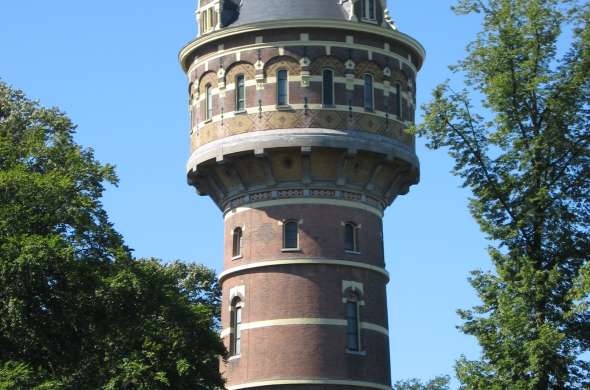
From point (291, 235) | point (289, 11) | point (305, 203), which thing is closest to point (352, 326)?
point (291, 235)

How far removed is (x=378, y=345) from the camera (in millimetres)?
44969

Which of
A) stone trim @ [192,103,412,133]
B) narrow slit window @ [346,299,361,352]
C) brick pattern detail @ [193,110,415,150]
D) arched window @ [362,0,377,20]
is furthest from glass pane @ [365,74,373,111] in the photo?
narrow slit window @ [346,299,361,352]

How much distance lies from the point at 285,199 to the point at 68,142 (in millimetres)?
9602

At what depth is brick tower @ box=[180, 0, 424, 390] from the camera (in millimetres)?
43938

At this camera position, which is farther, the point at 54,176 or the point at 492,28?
the point at 54,176

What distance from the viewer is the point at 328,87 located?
150 ft

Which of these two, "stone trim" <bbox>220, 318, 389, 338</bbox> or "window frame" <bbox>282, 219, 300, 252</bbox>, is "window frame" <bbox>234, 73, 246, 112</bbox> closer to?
"window frame" <bbox>282, 219, 300, 252</bbox>

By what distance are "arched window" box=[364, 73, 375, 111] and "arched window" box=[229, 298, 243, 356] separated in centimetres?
854

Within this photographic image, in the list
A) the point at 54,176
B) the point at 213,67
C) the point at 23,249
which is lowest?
the point at 23,249

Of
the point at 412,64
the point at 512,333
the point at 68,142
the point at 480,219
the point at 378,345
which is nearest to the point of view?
the point at 512,333

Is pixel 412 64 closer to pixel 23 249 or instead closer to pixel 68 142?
pixel 68 142

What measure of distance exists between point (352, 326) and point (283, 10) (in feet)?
39.6

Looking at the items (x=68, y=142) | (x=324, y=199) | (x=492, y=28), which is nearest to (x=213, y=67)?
(x=324, y=199)

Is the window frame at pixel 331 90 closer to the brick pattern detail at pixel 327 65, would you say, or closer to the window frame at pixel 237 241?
the brick pattern detail at pixel 327 65
